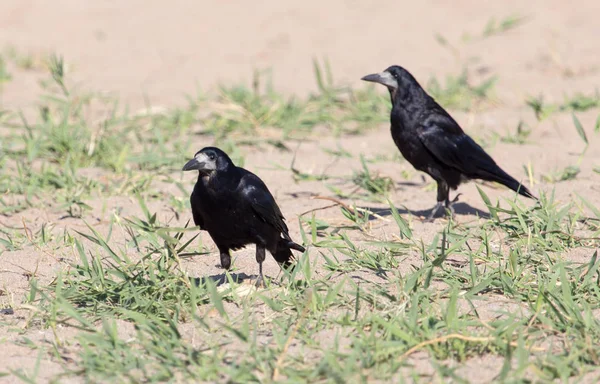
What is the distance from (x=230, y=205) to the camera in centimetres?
418

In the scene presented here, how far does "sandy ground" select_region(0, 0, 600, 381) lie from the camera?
654 cm

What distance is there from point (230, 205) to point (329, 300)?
2.39 ft

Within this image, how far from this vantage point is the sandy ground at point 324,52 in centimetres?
654

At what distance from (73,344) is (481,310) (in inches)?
63.4

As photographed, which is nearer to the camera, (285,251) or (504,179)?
(285,251)

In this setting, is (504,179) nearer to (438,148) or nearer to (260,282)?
(438,148)

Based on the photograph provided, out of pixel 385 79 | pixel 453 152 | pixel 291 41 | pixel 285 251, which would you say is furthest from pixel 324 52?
pixel 285 251

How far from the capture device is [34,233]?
5.00m

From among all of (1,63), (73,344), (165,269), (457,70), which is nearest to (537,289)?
(165,269)

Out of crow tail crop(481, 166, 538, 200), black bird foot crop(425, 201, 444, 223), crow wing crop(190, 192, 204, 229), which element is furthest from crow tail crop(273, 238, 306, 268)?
crow tail crop(481, 166, 538, 200)

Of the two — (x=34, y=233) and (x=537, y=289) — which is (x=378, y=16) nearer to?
(x=34, y=233)

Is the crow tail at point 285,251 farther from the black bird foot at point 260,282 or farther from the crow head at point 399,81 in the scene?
the crow head at point 399,81

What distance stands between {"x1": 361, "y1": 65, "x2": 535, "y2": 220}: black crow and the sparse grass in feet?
1.09

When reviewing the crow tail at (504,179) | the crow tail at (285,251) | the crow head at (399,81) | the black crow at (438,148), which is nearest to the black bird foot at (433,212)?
the black crow at (438,148)
